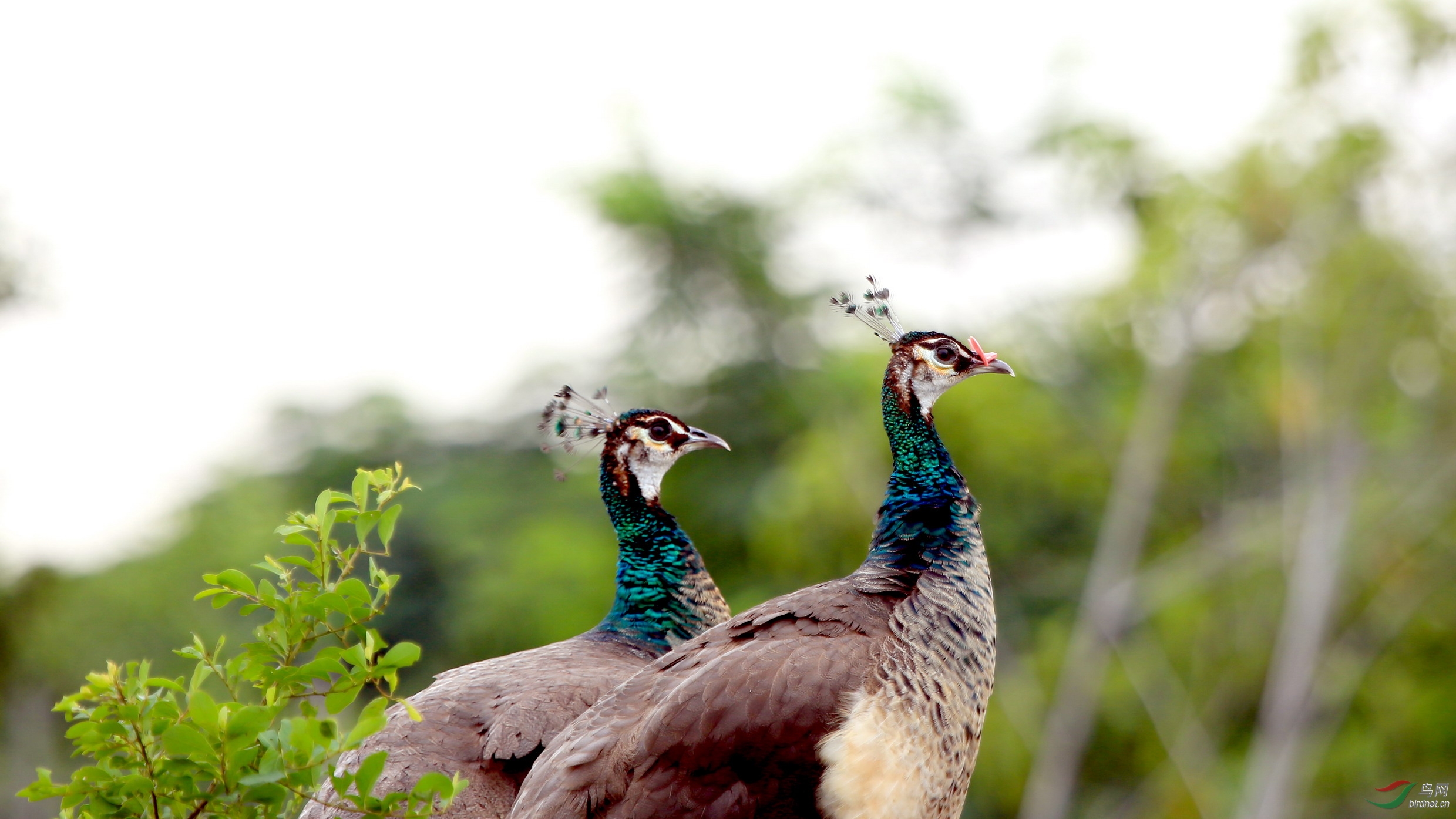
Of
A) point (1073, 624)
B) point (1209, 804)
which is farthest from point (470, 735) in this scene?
point (1073, 624)

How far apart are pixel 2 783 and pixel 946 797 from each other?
2106cm

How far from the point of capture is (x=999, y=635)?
16.1 meters

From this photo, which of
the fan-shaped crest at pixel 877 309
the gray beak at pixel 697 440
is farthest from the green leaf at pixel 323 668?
the gray beak at pixel 697 440

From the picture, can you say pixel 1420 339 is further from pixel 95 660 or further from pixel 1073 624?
Answer: pixel 95 660

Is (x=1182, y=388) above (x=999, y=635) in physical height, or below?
above

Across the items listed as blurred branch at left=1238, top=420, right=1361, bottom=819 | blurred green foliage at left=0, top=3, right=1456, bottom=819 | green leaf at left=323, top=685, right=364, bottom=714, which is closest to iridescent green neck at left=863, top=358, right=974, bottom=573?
green leaf at left=323, top=685, right=364, bottom=714

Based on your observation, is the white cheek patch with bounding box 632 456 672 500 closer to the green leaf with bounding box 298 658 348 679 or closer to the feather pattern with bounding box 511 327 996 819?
the feather pattern with bounding box 511 327 996 819

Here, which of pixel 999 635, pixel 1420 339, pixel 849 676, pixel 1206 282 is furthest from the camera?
pixel 999 635

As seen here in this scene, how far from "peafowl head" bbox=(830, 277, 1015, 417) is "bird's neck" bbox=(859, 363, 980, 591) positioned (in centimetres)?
1

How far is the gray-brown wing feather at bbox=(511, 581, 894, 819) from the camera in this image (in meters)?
2.67

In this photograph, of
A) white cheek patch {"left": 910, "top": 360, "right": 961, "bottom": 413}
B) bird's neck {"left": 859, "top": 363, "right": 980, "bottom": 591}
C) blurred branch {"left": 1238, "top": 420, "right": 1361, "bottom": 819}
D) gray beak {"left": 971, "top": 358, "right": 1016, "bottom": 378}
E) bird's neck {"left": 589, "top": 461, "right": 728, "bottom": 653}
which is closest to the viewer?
bird's neck {"left": 859, "top": 363, "right": 980, "bottom": 591}

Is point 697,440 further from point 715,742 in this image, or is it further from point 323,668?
point 323,668

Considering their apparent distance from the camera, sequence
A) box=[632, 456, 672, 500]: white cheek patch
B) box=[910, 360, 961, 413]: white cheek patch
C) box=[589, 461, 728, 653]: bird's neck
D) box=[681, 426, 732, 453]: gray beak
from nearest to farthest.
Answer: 1. box=[910, 360, 961, 413]: white cheek patch
2. box=[589, 461, 728, 653]: bird's neck
3. box=[632, 456, 672, 500]: white cheek patch
4. box=[681, 426, 732, 453]: gray beak

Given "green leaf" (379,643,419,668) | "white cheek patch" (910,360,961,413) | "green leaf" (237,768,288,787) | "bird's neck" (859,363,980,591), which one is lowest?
A: "green leaf" (237,768,288,787)
